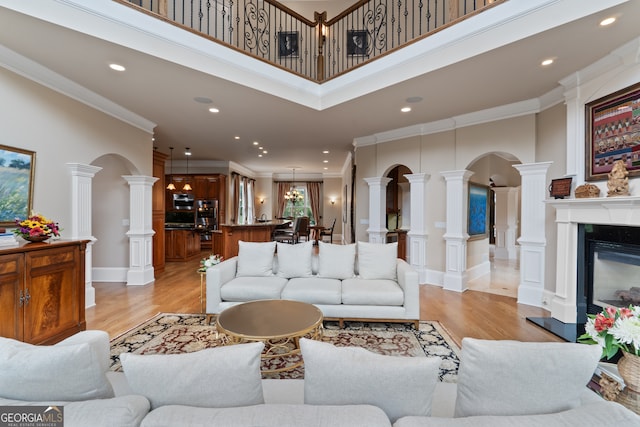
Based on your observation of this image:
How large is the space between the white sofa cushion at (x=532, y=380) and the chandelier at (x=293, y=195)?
11282mm

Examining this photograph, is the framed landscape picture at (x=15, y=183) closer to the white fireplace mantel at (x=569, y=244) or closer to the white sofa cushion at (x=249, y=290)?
the white sofa cushion at (x=249, y=290)

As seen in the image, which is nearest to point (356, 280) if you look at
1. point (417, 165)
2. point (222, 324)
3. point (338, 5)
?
point (222, 324)

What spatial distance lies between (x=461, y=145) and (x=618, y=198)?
248 centimetres

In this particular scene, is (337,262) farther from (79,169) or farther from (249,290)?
(79,169)

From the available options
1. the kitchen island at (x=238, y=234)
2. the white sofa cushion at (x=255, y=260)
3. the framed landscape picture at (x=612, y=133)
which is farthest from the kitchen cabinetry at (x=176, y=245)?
the framed landscape picture at (x=612, y=133)

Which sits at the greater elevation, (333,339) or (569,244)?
(569,244)

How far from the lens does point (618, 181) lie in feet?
9.60

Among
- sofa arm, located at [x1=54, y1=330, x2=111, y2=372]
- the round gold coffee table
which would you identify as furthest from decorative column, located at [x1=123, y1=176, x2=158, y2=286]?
sofa arm, located at [x1=54, y1=330, x2=111, y2=372]

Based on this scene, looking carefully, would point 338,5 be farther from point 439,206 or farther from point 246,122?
point 439,206

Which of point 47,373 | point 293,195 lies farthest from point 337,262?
point 293,195

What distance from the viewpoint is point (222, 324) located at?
247cm

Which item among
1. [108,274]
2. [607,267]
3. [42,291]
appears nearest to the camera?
[42,291]

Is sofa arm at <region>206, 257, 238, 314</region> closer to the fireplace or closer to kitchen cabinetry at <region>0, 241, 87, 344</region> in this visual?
kitchen cabinetry at <region>0, 241, 87, 344</region>

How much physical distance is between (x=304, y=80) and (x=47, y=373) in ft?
13.8
